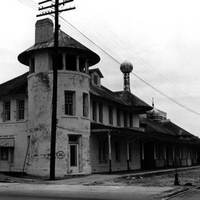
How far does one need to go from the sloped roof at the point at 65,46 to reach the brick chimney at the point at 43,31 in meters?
0.98

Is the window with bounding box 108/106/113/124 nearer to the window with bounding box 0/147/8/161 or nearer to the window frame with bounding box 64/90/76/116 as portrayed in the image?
the window frame with bounding box 64/90/76/116

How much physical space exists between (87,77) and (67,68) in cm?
161

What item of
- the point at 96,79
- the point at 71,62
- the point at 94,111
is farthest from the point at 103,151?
the point at 71,62

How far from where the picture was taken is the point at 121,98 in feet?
142

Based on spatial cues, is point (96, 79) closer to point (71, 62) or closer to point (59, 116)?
point (71, 62)

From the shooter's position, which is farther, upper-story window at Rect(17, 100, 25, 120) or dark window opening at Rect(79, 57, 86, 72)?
upper-story window at Rect(17, 100, 25, 120)

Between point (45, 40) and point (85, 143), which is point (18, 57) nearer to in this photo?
point (45, 40)

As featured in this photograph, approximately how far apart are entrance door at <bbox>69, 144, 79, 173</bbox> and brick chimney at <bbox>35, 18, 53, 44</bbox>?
808 cm

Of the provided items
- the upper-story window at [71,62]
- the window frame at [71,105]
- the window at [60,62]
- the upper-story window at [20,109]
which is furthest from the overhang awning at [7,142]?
the upper-story window at [71,62]

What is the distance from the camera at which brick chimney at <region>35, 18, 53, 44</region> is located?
32.8m

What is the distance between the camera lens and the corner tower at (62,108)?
29844 millimetres

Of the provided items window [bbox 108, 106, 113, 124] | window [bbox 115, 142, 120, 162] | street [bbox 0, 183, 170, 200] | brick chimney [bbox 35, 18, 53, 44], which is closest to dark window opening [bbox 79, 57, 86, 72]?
brick chimney [bbox 35, 18, 53, 44]

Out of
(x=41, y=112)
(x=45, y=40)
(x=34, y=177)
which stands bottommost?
(x=34, y=177)

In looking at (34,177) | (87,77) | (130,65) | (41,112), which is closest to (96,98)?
(87,77)
